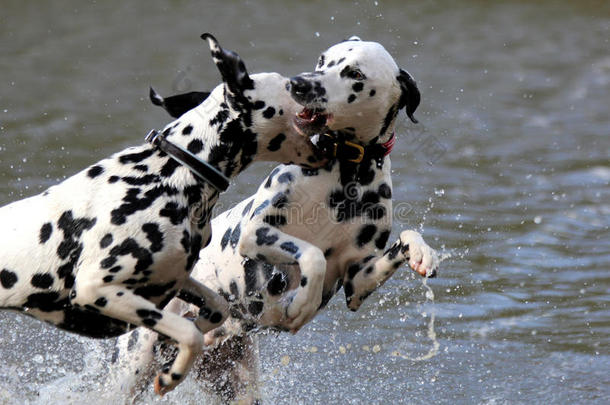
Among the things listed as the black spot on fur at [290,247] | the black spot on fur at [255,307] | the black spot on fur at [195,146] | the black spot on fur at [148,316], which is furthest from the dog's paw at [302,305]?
the black spot on fur at [195,146]

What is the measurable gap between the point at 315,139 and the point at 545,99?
7.91 m

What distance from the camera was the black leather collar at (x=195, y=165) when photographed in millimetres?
5199

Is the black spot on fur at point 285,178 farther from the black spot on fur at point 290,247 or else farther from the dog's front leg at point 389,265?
the dog's front leg at point 389,265

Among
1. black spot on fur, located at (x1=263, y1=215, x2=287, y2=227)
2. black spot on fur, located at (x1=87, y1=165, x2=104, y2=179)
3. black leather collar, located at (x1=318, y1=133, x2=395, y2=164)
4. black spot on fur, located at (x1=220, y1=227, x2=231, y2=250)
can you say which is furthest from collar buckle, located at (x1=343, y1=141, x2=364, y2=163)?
black spot on fur, located at (x1=87, y1=165, x2=104, y2=179)

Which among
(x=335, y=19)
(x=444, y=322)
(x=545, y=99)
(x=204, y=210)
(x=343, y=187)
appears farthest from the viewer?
(x=335, y=19)

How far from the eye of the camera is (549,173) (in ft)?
35.6

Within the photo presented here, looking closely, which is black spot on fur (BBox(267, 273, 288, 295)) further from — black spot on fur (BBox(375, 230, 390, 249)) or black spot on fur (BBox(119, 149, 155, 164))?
black spot on fur (BBox(119, 149, 155, 164))

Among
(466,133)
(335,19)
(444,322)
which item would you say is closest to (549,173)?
(466,133)

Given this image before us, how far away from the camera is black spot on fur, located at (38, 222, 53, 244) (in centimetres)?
530

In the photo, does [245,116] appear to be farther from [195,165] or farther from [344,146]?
[344,146]

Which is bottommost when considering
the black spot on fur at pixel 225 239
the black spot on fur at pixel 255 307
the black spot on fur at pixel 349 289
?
the black spot on fur at pixel 255 307

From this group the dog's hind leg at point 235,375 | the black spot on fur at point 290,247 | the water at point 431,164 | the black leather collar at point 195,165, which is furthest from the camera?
the water at point 431,164

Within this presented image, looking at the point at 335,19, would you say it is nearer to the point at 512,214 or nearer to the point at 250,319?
the point at 512,214

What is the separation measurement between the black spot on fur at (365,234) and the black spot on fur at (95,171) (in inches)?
52.8
